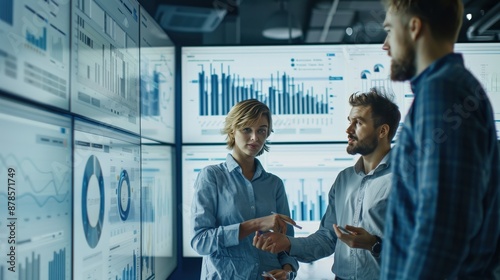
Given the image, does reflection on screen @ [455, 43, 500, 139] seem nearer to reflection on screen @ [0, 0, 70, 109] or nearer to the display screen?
the display screen

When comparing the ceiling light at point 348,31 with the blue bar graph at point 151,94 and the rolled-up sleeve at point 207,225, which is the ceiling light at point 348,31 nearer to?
the blue bar graph at point 151,94

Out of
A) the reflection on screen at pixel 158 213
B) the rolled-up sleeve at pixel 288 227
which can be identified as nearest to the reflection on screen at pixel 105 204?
the reflection on screen at pixel 158 213

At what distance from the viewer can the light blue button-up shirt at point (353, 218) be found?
7.32 ft

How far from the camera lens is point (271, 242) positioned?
7.55 ft

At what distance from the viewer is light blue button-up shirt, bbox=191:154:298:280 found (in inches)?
93.9

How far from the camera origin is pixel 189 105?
3432 millimetres

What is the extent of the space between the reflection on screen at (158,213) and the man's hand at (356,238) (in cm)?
111

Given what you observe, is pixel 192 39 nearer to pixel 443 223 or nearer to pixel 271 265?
pixel 271 265

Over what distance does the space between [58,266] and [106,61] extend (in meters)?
0.84

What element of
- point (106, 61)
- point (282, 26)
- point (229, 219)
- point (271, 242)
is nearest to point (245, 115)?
point (229, 219)

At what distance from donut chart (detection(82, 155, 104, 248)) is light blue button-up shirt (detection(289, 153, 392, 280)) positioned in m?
0.90

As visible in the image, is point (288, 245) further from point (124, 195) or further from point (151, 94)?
point (151, 94)

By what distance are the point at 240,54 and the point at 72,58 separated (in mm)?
1848

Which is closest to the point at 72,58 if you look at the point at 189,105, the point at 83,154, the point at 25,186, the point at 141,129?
the point at 83,154
